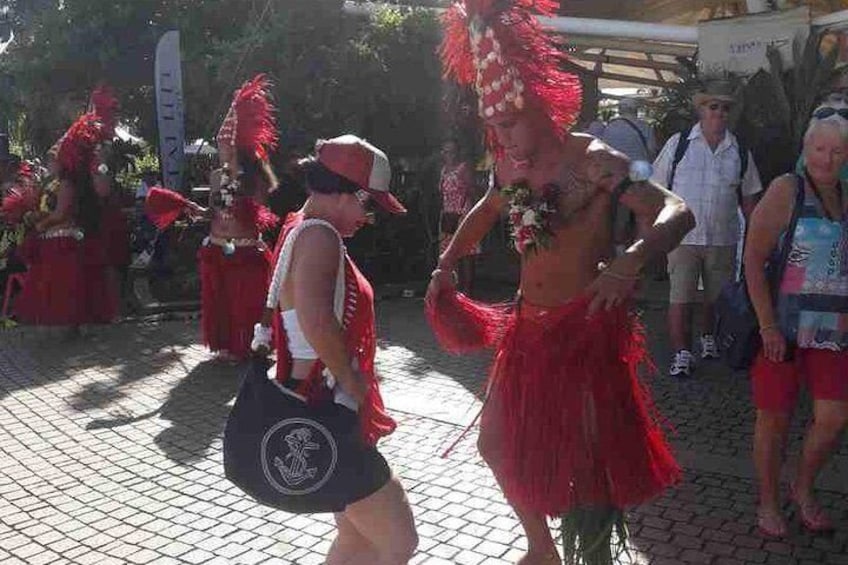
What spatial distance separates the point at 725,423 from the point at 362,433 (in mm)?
3240

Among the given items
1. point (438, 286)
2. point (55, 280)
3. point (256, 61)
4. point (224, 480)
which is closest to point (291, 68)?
point (256, 61)

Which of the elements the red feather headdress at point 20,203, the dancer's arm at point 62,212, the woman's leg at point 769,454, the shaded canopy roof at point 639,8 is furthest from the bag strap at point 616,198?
the shaded canopy roof at point 639,8

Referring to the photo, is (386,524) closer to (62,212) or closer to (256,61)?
(62,212)

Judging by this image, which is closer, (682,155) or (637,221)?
(637,221)

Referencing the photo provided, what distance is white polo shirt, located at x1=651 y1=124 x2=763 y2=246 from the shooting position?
602 centimetres

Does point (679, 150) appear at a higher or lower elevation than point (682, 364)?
higher

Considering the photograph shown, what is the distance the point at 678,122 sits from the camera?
8.61 metres

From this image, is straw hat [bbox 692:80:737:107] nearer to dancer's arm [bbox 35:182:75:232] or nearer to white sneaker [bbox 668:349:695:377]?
white sneaker [bbox 668:349:695:377]

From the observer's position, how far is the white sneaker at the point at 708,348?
6.75m

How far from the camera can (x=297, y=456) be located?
8.79ft

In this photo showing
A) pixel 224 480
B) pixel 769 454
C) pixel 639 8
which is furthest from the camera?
pixel 639 8

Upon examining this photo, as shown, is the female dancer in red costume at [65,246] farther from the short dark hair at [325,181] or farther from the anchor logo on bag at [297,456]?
the anchor logo on bag at [297,456]

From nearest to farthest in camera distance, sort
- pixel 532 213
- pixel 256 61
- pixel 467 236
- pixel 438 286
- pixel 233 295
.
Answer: pixel 532 213 → pixel 438 286 → pixel 467 236 → pixel 233 295 → pixel 256 61

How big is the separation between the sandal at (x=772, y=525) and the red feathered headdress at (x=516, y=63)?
6.56ft
